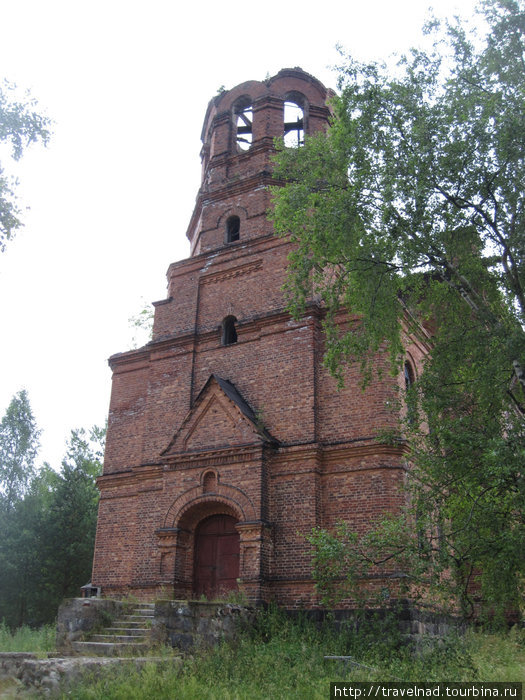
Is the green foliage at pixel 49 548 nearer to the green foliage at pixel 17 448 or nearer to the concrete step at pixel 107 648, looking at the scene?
the green foliage at pixel 17 448

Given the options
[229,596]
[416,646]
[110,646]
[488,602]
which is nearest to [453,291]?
[488,602]

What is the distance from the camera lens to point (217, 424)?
14625mm

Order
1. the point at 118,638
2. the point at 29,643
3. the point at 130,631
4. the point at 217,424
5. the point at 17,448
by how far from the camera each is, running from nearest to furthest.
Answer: the point at 118,638
the point at 130,631
the point at 29,643
the point at 217,424
the point at 17,448

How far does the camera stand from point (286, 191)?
11.6 meters

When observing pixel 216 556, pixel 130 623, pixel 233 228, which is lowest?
pixel 130 623

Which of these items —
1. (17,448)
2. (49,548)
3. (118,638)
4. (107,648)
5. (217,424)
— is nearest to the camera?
(107,648)

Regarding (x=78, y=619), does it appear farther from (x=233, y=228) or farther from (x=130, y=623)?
(x=233, y=228)

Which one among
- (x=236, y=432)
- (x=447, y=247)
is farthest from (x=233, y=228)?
(x=447, y=247)

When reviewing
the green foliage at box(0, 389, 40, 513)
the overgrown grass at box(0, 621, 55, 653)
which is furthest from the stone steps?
the green foliage at box(0, 389, 40, 513)

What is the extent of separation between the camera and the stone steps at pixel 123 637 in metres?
10.4

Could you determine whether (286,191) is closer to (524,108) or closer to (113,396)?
(524,108)

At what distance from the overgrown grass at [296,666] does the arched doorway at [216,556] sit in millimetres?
1902

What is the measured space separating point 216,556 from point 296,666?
4.67 m

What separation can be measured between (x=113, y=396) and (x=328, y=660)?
10034 millimetres
